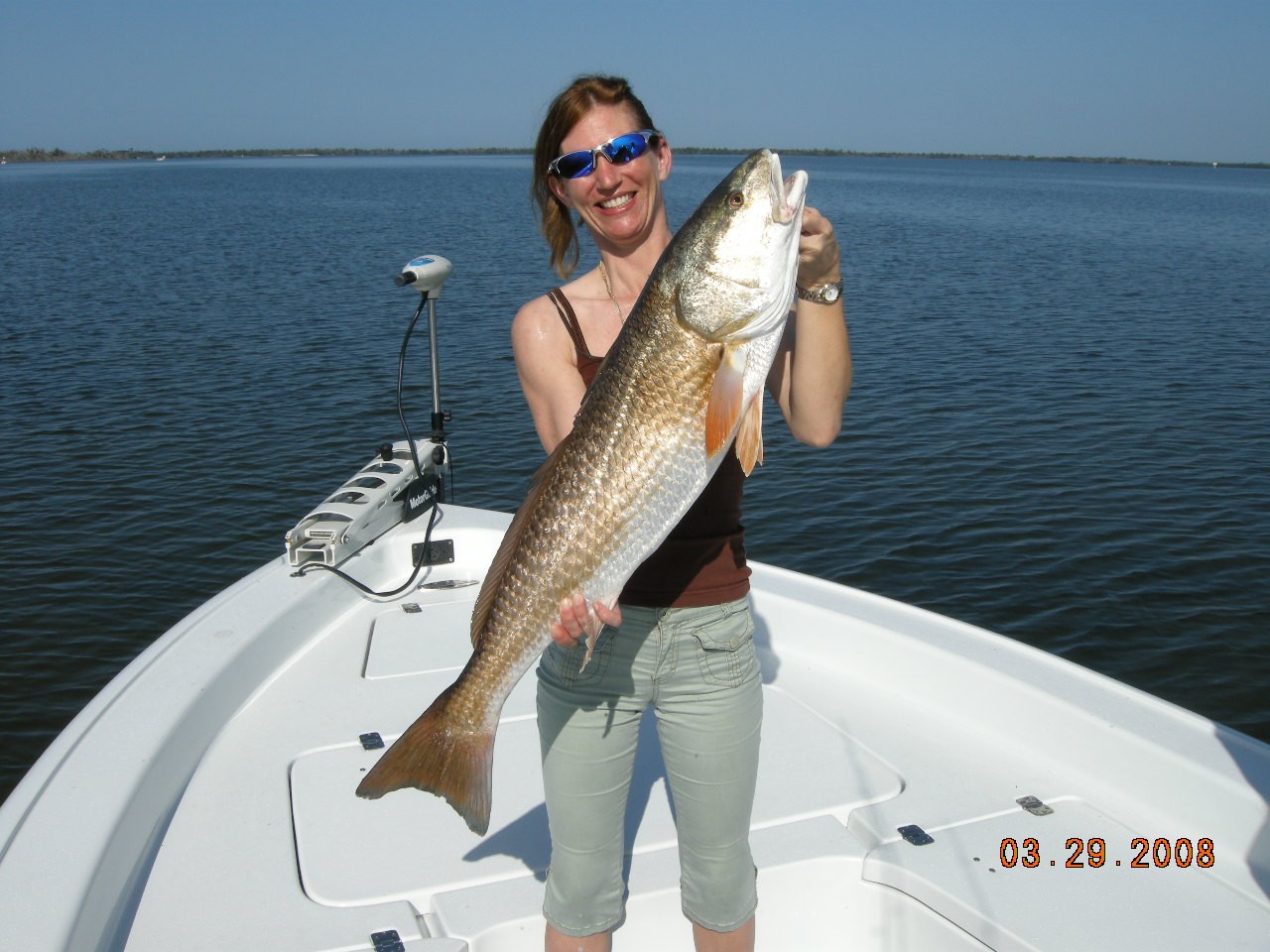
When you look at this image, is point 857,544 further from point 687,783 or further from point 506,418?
point 687,783

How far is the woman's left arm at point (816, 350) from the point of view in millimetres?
2459

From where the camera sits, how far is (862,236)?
38719mm

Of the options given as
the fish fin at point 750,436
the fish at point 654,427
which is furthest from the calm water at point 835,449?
the fish fin at point 750,436

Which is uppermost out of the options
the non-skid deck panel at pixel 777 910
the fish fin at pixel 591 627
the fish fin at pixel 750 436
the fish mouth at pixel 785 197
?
the fish mouth at pixel 785 197

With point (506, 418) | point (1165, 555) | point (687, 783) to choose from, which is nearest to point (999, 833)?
point (687, 783)

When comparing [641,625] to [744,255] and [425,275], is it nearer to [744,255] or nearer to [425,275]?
[744,255]

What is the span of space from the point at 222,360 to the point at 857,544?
12505 millimetres

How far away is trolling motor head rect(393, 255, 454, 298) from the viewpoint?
5578mm

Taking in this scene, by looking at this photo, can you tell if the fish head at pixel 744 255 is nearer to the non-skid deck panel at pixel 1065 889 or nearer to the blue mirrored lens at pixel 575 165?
→ the blue mirrored lens at pixel 575 165

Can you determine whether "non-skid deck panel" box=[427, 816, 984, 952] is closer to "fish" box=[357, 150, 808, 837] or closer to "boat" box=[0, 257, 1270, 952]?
"boat" box=[0, 257, 1270, 952]

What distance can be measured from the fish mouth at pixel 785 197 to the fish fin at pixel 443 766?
1.46m

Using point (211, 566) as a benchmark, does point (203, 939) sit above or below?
above

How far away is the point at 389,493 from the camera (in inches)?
229
